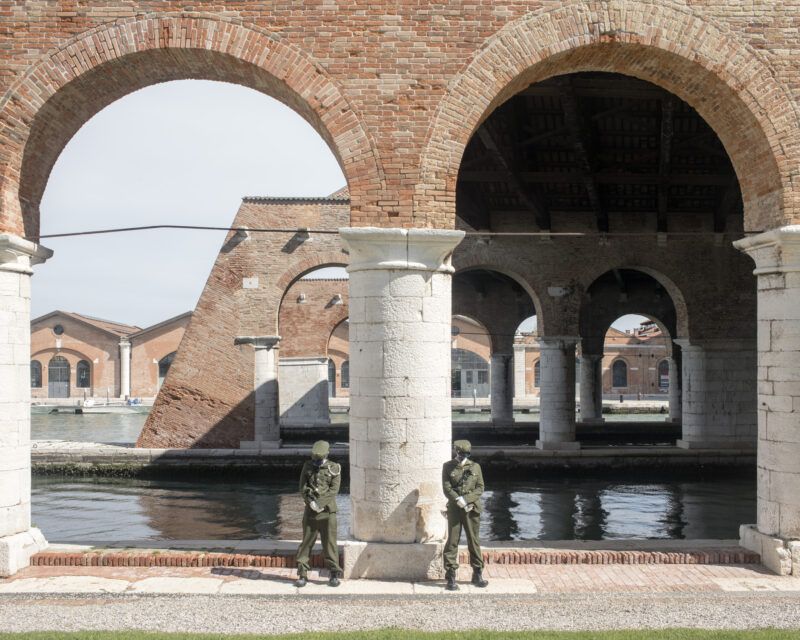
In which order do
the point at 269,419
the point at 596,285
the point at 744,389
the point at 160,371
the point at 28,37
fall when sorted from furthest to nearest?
the point at 160,371
the point at 596,285
the point at 269,419
the point at 744,389
the point at 28,37

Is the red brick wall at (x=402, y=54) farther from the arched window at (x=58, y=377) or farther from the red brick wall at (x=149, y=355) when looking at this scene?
the arched window at (x=58, y=377)

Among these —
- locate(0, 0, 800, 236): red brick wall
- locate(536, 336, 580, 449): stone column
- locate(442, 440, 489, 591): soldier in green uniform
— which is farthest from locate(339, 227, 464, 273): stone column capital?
locate(536, 336, 580, 449): stone column

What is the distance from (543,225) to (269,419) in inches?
315

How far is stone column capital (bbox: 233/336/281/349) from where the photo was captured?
19.4m

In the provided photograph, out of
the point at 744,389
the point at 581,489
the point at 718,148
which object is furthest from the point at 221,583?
the point at 744,389

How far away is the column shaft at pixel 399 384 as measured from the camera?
7234 mm

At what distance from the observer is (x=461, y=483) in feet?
22.7

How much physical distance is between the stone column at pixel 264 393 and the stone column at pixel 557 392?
253 inches

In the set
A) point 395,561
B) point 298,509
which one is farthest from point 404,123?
point 298,509

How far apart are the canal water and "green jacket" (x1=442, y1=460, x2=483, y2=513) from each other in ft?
15.8

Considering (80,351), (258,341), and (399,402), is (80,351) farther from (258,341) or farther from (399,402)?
(399,402)

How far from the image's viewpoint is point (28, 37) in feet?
24.4

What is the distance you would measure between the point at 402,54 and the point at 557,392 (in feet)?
41.2

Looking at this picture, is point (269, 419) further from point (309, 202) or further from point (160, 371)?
point (160, 371)
